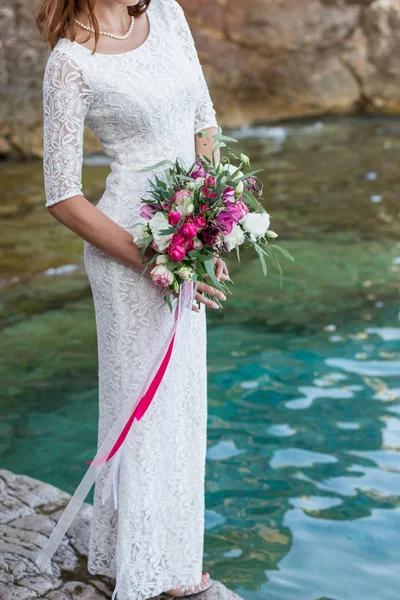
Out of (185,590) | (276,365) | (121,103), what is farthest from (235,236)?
(276,365)

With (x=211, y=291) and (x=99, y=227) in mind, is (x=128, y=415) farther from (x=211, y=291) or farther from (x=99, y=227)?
(x=99, y=227)

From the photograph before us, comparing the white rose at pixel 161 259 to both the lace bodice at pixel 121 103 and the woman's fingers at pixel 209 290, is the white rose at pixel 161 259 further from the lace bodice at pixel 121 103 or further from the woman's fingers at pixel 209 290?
the lace bodice at pixel 121 103

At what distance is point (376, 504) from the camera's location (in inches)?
133

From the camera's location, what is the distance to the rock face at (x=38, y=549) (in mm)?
2578

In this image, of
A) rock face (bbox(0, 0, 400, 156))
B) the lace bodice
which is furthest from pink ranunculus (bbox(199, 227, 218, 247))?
rock face (bbox(0, 0, 400, 156))

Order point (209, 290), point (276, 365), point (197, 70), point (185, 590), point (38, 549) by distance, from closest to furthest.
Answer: point (209, 290) → point (197, 70) → point (185, 590) → point (38, 549) → point (276, 365)

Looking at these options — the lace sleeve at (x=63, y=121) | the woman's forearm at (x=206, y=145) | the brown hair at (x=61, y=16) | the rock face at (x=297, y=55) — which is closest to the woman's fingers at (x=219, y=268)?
the woman's forearm at (x=206, y=145)

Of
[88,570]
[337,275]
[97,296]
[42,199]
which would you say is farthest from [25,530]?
[42,199]

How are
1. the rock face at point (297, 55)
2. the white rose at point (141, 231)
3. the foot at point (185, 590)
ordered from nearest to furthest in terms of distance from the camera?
the white rose at point (141, 231) < the foot at point (185, 590) < the rock face at point (297, 55)

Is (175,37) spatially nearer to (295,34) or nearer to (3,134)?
(3,134)

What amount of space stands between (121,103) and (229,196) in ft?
1.33

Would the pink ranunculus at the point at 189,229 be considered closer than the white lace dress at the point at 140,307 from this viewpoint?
Yes

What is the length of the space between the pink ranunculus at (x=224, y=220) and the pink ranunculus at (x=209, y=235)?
0.03 metres

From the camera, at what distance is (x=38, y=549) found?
283 cm
